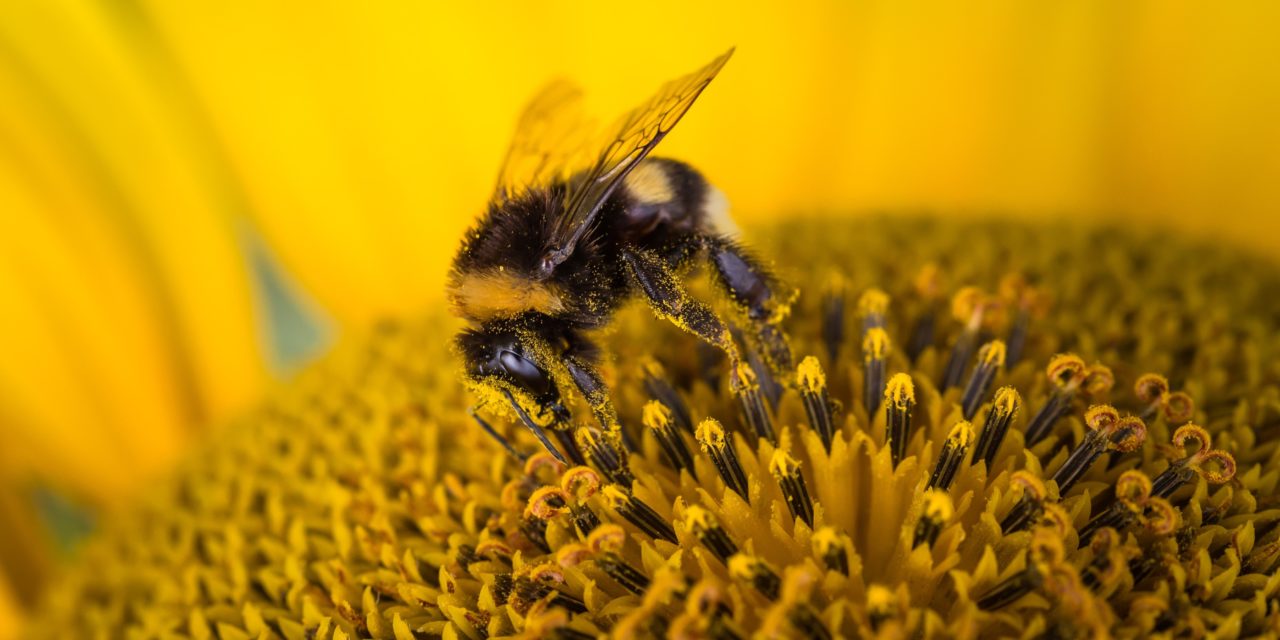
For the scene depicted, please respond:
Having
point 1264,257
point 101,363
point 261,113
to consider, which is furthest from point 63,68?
point 1264,257

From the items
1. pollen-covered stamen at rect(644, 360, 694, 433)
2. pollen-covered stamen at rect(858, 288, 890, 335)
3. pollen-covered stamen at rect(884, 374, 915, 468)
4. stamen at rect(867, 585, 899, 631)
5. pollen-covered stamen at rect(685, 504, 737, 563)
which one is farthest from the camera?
pollen-covered stamen at rect(858, 288, 890, 335)

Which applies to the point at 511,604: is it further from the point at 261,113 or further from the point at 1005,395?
the point at 261,113

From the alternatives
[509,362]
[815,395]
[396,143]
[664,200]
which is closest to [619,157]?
[664,200]

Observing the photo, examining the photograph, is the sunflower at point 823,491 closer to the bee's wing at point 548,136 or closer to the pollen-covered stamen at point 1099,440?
the pollen-covered stamen at point 1099,440

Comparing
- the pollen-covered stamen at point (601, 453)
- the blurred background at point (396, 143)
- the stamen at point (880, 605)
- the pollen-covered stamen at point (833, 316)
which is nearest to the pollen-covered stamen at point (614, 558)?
the pollen-covered stamen at point (601, 453)

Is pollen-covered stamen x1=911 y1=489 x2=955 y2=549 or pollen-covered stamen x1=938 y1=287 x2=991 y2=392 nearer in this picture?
pollen-covered stamen x1=911 y1=489 x2=955 y2=549

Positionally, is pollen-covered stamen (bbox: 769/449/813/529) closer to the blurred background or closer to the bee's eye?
the bee's eye

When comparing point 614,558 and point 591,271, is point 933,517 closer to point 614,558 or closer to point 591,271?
A: point 614,558

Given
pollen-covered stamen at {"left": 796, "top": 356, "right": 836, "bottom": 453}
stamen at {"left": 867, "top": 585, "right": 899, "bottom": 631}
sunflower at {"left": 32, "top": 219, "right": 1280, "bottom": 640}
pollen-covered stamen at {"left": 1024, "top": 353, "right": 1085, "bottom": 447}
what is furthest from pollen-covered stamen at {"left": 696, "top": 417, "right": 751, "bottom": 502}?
pollen-covered stamen at {"left": 1024, "top": 353, "right": 1085, "bottom": 447}
